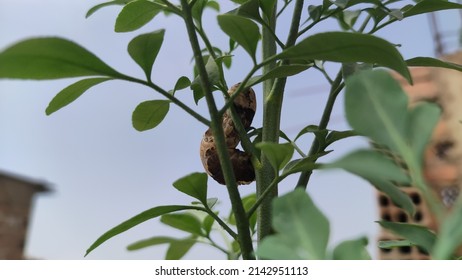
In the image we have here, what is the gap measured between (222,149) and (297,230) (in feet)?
0.43

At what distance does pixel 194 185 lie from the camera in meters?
0.44

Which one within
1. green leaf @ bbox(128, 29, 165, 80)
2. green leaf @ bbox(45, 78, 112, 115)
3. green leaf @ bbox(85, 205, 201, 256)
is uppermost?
green leaf @ bbox(128, 29, 165, 80)

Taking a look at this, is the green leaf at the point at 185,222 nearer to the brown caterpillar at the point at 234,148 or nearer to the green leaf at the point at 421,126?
the brown caterpillar at the point at 234,148

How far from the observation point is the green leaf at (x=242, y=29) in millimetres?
348

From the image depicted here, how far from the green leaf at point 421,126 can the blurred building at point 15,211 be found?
2272 mm

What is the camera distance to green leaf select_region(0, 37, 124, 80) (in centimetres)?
28

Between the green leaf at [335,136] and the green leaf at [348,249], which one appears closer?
the green leaf at [348,249]

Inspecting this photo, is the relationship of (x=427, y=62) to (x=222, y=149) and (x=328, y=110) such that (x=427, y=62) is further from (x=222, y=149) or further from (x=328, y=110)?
(x=222, y=149)

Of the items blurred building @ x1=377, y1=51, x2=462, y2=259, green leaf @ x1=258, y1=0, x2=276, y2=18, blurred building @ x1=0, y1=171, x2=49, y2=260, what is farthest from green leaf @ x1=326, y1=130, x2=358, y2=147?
blurred building @ x1=0, y1=171, x2=49, y2=260

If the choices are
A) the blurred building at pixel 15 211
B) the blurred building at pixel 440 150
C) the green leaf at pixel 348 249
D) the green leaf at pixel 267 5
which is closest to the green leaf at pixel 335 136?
the green leaf at pixel 267 5

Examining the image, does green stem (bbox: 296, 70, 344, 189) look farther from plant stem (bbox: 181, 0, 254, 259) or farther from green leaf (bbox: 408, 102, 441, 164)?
green leaf (bbox: 408, 102, 441, 164)

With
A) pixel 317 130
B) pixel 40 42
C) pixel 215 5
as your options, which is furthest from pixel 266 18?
pixel 215 5

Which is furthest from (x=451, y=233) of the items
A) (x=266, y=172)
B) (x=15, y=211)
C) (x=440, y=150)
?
(x=15, y=211)

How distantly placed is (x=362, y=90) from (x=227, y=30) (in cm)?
15
